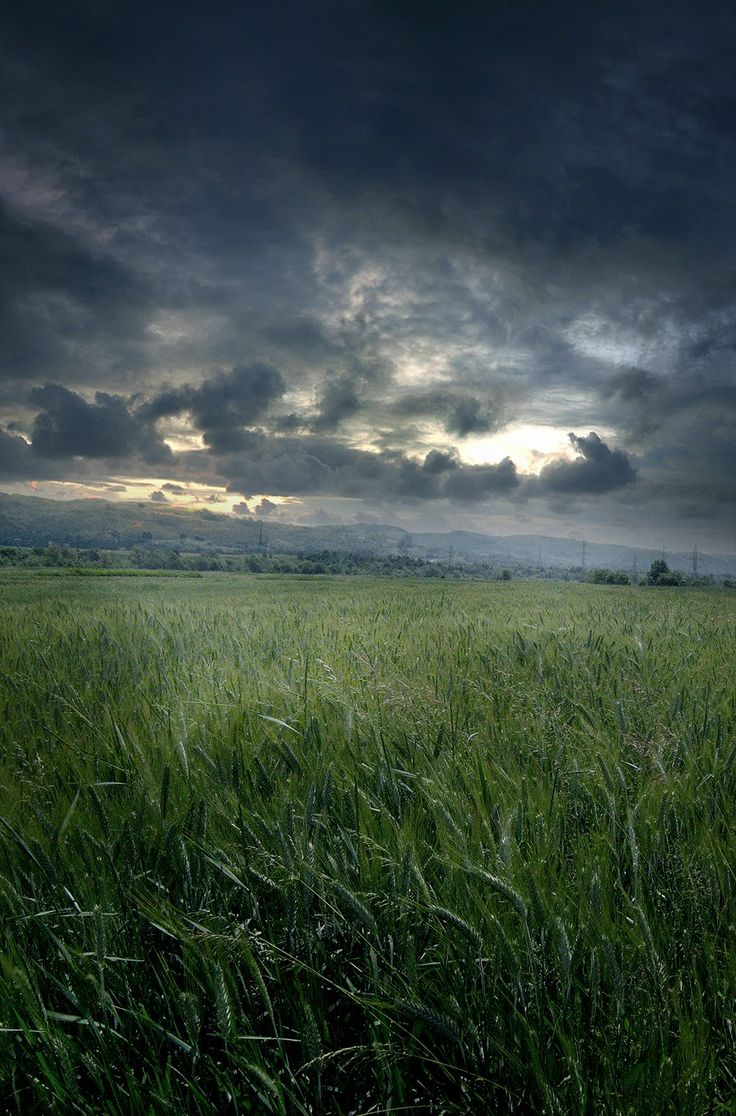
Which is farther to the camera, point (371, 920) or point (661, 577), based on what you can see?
point (661, 577)

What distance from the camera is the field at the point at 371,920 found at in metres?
1.25

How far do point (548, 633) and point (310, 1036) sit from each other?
19.6 ft

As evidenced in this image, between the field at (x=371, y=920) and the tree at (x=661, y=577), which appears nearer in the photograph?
the field at (x=371, y=920)

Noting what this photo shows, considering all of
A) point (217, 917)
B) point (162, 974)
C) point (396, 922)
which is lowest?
point (162, 974)

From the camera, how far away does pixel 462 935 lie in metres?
1.54

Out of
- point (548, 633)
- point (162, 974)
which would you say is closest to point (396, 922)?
point (162, 974)

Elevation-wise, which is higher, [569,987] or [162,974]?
[569,987]

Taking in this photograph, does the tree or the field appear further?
the tree

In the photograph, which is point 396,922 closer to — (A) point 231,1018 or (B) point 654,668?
(A) point 231,1018

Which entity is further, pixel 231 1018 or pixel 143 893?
pixel 143 893

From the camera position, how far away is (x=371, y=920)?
139cm

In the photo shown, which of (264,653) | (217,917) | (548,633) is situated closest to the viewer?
(217,917)

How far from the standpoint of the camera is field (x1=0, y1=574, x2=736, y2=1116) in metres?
1.25

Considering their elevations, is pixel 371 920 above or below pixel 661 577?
above
